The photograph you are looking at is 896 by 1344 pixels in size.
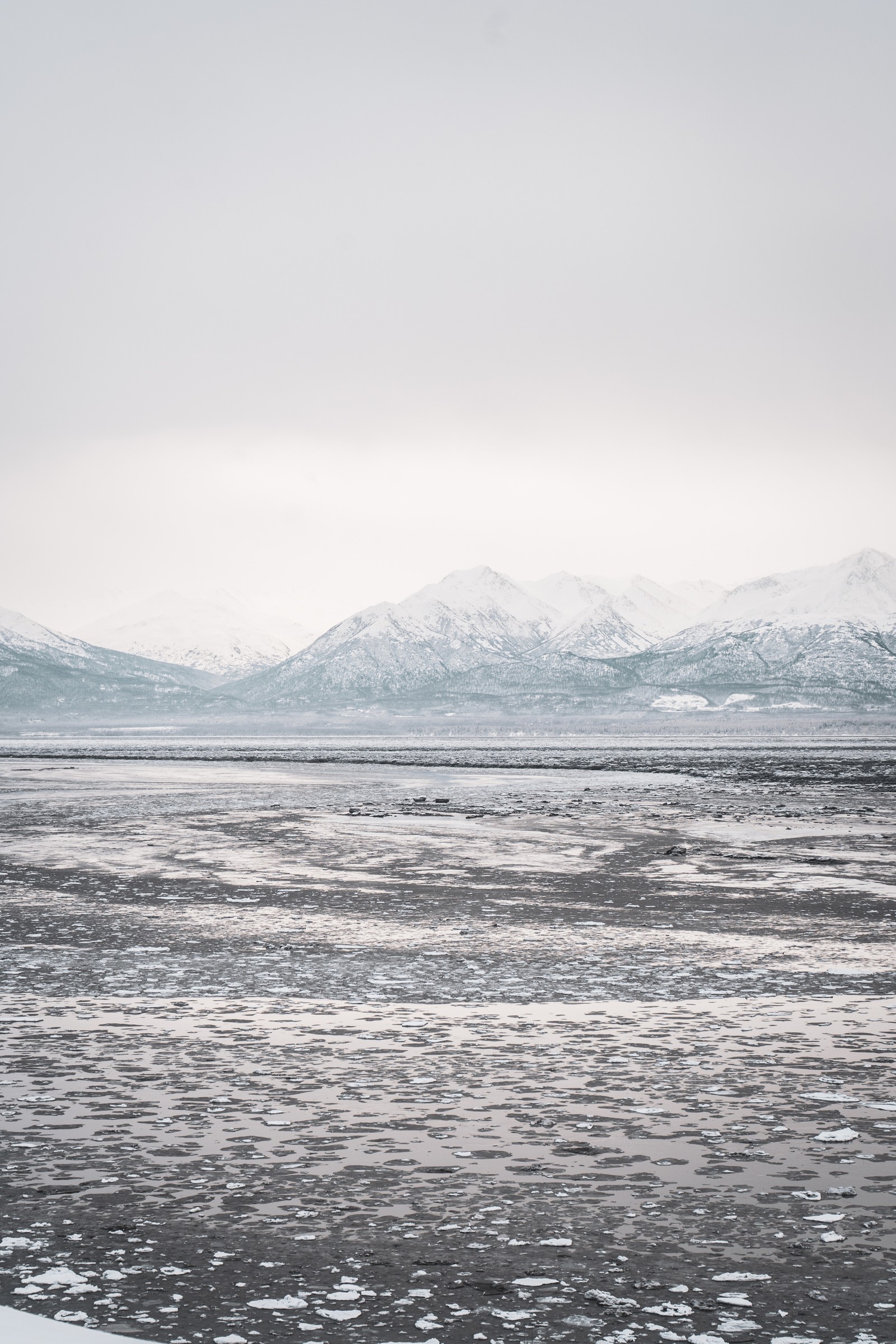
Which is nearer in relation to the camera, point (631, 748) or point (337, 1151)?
point (337, 1151)

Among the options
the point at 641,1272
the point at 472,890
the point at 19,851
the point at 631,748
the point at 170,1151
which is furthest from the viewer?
the point at 631,748

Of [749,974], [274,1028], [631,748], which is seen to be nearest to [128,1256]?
[274,1028]

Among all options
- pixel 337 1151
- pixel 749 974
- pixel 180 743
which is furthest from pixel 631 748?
pixel 337 1151

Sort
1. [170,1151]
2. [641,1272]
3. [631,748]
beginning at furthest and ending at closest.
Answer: [631,748] < [170,1151] < [641,1272]

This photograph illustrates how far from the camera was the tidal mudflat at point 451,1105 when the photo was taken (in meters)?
6.99

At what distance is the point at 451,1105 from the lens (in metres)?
10.2

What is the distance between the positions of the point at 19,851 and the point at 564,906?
46.9ft

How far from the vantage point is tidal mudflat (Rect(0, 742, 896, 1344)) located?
6988 millimetres

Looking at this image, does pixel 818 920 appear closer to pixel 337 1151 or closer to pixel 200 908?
pixel 200 908

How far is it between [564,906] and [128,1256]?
49.0ft

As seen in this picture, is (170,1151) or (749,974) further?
(749,974)

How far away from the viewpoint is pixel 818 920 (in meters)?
19.9

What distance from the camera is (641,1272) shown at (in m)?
7.21

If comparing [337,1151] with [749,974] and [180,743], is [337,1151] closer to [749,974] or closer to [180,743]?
[749,974]
